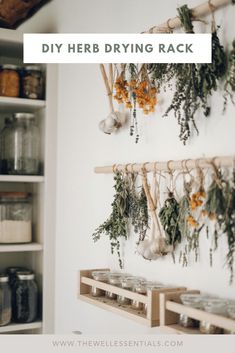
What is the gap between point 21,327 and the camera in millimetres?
1061

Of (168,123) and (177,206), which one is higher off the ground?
(168,123)

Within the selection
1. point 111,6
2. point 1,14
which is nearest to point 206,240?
point 111,6

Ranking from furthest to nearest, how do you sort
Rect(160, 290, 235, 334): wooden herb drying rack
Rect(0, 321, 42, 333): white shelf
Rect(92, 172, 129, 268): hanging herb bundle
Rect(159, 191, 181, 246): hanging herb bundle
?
Rect(0, 321, 42, 333): white shelf → Rect(92, 172, 129, 268): hanging herb bundle → Rect(159, 191, 181, 246): hanging herb bundle → Rect(160, 290, 235, 334): wooden herb drying rack

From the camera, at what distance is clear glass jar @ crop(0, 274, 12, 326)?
3.45 feet

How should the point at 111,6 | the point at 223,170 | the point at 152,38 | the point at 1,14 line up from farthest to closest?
the point at 1,14
the point at 111,6
the point at 152,38
the point at 223,170

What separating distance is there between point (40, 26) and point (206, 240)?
51 centimetres

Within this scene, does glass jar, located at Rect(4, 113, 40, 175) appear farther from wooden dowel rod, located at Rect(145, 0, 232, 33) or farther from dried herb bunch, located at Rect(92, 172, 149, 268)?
wooden dowel rod, located at Rect(145, 0, 232, 33)

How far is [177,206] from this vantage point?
76cm

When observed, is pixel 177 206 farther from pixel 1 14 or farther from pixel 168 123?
pixel 1 14

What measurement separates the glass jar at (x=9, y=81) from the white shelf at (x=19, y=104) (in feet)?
0.09

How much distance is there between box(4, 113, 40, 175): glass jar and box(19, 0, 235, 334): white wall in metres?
0.09

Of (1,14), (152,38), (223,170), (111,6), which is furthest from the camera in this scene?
(1,14)

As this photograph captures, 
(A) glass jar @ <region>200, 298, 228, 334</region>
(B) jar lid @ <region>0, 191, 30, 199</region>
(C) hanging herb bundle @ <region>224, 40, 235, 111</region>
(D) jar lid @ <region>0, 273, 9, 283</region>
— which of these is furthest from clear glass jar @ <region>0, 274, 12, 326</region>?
(C) hanging herb bundle @ <region>224, 40, 235, 111</region>

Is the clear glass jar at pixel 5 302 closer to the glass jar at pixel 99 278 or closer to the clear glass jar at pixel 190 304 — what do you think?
the glass jar at pixel 99 278
